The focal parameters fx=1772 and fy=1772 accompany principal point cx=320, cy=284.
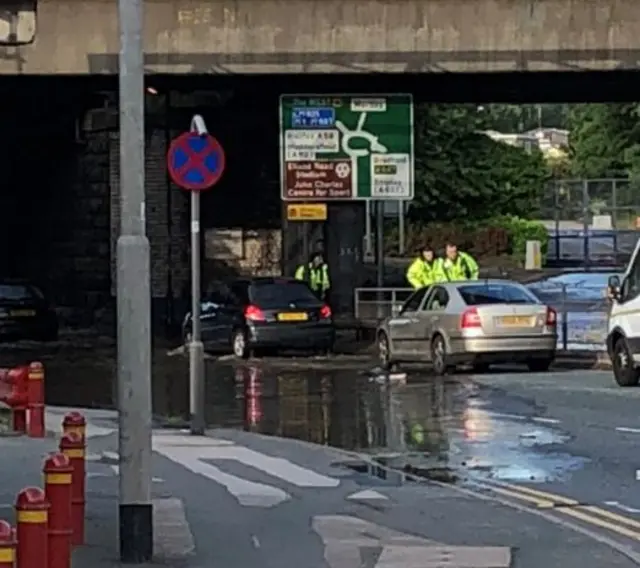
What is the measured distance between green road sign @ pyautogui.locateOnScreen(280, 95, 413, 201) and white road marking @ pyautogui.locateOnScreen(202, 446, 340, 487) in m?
17.3

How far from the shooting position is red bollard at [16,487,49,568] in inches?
287

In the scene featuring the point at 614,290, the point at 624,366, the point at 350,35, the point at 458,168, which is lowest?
the point at 624,366

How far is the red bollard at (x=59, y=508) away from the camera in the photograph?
8555mm

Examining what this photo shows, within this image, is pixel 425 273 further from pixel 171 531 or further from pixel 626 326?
pixel 171 531

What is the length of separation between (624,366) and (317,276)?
13.2 metres

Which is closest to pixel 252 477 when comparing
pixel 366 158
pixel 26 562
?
pixel 26 562

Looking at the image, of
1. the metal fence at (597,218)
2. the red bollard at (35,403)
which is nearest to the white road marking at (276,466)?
the red bollard at (35,403)

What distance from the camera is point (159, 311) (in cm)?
3731

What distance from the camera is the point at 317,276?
113ft

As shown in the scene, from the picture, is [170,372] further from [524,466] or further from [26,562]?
[26,562]

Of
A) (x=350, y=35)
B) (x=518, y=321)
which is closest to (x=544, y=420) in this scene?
(x=518, y=321)

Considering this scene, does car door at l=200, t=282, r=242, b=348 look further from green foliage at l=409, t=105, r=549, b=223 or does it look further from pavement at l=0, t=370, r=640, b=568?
green foliage at l=409, t=105, r=549, b=223

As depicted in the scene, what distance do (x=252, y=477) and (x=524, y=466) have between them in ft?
7.77

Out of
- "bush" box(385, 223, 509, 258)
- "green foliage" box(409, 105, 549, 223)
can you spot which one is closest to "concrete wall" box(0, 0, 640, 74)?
"green foliage" box(409, 105, 549, 223)
